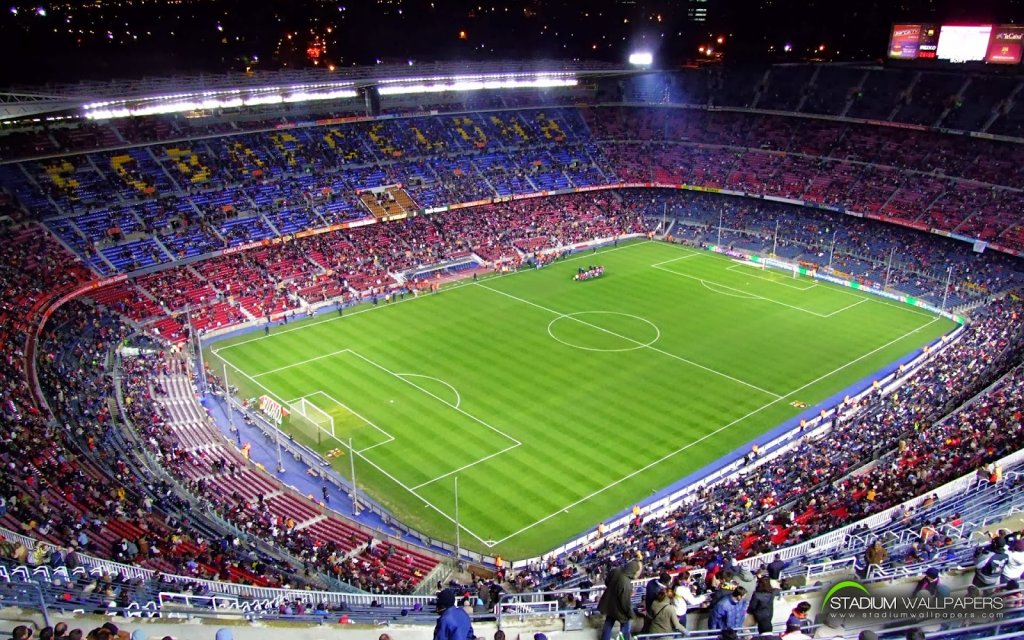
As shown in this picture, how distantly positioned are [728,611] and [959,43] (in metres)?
61.4

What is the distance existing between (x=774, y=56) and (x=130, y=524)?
248 ft

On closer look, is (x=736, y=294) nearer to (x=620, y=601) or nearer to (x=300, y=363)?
(x=300, y=363)

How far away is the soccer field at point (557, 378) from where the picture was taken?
3136cm

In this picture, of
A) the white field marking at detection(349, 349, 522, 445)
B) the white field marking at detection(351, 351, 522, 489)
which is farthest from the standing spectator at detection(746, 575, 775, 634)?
the white field marking at detection(349, 349, 522, 445)

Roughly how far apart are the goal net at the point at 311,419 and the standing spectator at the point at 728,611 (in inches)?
1075

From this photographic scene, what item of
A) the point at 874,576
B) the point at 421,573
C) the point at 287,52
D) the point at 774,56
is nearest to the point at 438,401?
the point at 421,573

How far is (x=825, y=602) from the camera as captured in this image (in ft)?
34.7

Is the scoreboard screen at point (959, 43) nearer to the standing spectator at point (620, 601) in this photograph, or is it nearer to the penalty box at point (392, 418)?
the penalty box at point (392, 418)

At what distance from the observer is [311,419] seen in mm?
36438

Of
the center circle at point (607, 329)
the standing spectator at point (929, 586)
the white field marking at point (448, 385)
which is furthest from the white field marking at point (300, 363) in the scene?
the standing spectator at point (929, 586)

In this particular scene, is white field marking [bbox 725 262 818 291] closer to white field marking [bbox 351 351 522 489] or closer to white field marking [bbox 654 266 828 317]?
white field marking [bbox 654 266 828 317]

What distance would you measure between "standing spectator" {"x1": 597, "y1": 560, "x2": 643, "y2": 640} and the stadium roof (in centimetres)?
3546

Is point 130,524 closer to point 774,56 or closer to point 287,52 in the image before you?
point 287,52

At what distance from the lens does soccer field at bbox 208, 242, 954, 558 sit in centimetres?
3136
